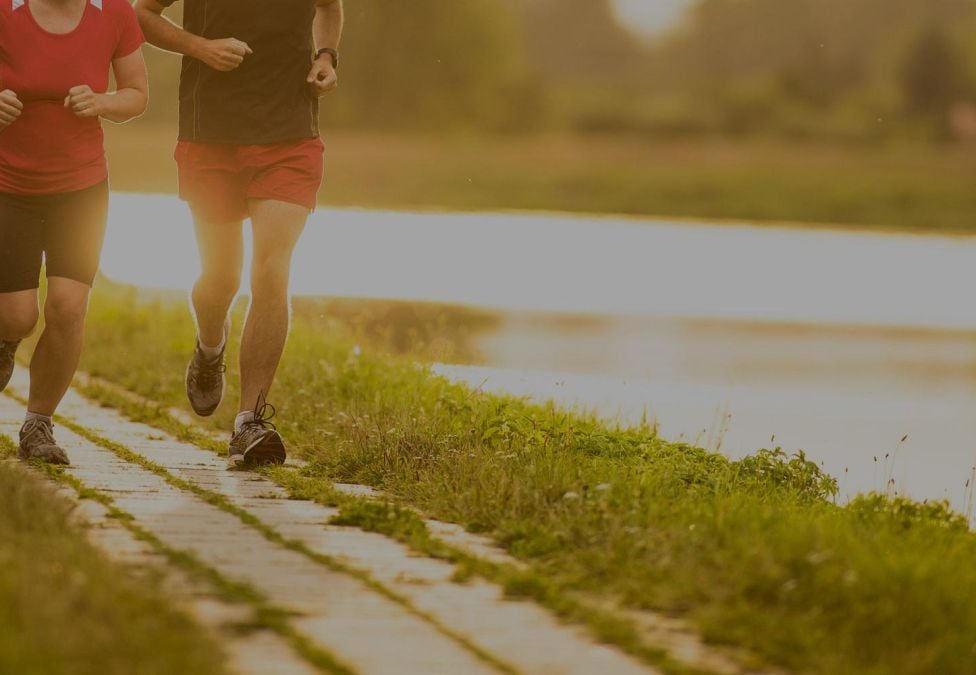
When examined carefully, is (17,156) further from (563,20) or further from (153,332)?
(563,20)

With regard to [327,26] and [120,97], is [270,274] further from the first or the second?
[327,26]

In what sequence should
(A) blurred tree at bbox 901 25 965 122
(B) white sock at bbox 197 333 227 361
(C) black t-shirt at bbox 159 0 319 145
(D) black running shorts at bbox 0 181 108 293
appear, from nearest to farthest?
(D) black running shorts at bbox 0 181 108 293 < (C) black t-shirt at bbox 159 0 319 145 < (B) white sock at bbox 197 333 227 361 < (A) blurred tree at bbox 901 25 965 122

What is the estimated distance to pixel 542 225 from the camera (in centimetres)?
3225

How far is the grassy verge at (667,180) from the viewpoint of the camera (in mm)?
39062

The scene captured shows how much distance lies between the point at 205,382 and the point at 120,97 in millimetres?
1638

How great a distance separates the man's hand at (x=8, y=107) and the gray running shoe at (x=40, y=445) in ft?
3.84

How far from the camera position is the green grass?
11.8ft

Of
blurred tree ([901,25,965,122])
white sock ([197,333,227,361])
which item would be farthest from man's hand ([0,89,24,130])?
blurred tree ([901,25,965,122])

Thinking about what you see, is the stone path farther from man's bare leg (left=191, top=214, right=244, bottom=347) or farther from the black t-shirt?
the black t-shirt

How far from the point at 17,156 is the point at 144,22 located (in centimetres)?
111

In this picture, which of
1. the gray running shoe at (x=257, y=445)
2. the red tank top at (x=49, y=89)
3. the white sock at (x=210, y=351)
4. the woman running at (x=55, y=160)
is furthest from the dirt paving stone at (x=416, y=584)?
the red tank top at (x=49, y=89)

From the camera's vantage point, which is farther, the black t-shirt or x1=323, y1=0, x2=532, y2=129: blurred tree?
x1=323, y1=0, x2=532, y2=129: blurred tree

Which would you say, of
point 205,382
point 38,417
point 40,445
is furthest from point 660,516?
point 205,382

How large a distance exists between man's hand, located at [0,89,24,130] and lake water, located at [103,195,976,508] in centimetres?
293
